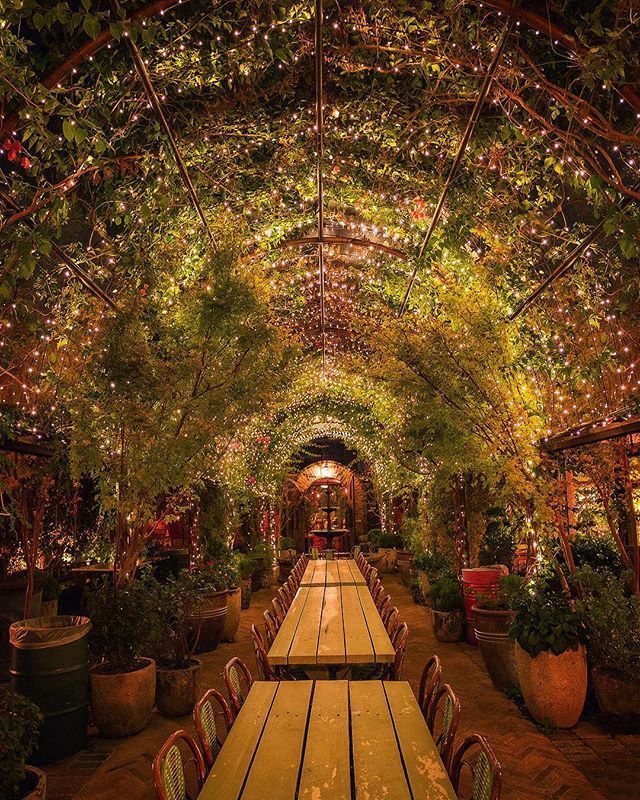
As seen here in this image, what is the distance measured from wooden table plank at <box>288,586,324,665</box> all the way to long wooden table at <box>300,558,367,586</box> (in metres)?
0.84

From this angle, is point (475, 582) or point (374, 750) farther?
point (475, 582)

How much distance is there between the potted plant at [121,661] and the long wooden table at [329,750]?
1.93m

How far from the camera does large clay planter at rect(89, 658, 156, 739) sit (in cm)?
445

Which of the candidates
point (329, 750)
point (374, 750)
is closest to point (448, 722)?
point (374, 750)

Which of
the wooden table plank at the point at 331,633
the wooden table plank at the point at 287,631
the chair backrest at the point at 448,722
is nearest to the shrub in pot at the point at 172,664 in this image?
the wooden table plank at the point at 287,631

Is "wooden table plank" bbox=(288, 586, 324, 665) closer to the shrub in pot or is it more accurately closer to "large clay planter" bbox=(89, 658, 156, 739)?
the shrub in pot

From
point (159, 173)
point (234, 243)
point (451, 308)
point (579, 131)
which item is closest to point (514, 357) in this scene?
point (451, 308)

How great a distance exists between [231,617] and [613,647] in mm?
4546

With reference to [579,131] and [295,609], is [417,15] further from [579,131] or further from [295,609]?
[295,609]

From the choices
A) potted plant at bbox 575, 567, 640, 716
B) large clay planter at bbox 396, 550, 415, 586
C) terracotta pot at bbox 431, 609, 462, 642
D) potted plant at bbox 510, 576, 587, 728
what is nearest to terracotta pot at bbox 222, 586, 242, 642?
terracotta pot at bbox 431, 609, 462, 642

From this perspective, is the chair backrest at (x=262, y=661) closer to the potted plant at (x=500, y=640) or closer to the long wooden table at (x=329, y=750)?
the long wooden table at (x=329, y=750)

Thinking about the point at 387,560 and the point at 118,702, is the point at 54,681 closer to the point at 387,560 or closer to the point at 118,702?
the point at 118,702

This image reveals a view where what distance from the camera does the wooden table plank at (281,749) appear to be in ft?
6.65

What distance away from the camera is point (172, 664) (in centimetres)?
520
